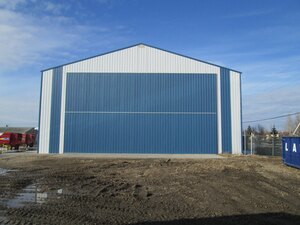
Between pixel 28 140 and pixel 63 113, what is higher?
pixel 63 113

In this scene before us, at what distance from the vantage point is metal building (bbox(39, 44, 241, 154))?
35.2m

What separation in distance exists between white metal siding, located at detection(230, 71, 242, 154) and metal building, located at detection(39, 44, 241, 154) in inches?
3.7

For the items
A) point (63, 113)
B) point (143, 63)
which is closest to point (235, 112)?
point (143, 63)

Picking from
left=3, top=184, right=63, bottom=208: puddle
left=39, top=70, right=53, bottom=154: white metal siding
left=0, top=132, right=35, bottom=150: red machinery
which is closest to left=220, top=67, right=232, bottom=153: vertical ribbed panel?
left=39, top=70, right=53, bottom=154: white metal siding

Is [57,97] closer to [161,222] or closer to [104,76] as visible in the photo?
[104,76]

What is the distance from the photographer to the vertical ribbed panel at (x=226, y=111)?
115 ft

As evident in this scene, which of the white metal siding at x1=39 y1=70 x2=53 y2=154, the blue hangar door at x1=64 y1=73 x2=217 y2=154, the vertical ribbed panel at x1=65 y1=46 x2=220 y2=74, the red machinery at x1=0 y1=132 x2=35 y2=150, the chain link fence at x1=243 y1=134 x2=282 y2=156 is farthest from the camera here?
the red machinery at x1=0 y1=132 x2=35 y2=150

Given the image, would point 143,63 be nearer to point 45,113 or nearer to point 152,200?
point 45,113

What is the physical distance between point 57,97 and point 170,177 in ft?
75.7

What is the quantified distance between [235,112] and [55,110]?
58.3ft

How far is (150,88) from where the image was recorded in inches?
1432

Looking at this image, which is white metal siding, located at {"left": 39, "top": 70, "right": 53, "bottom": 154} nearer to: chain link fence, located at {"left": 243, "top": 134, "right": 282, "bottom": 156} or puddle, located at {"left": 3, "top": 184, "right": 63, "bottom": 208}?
chain link fence, located at {"left": 243, "top": 134, "right": 282, "bottom": 156}

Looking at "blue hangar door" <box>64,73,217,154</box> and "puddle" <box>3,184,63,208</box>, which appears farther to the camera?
"blue hangar door" <box>64,73,217,154</box>

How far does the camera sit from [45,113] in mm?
36188
